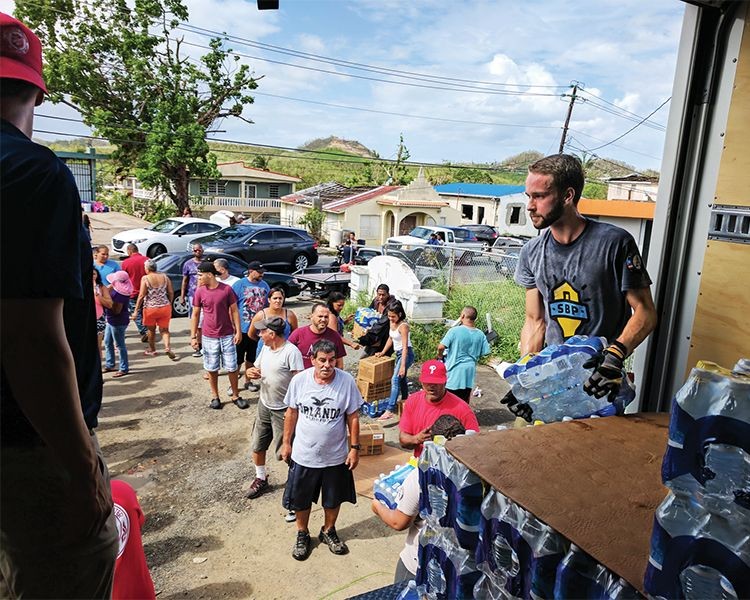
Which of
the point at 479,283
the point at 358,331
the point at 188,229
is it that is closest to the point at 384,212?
the point at 188,229

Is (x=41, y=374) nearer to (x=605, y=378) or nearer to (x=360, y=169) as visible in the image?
(x=605, y=378)

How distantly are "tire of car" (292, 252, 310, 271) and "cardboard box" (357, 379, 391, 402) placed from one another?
11057mm

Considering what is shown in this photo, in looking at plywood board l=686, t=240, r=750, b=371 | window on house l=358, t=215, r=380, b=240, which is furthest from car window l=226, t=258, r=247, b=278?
window on house l=358, t=215, r=380, b=240

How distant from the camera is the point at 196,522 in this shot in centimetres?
489

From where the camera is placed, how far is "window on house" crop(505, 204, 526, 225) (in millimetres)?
36031

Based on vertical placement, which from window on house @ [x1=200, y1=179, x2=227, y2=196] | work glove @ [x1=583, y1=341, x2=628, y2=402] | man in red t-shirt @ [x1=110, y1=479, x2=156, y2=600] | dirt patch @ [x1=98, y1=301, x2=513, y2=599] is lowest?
dirt patch @ [x1=98, y1=301, x2=513, y2=599]

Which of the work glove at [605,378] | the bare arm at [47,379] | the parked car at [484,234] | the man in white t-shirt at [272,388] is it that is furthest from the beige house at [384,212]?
the bare arm at [47,379]

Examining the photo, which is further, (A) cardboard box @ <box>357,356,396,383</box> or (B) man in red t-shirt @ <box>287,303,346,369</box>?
(A) cardboard box @ <box>357,356,396,383</box>

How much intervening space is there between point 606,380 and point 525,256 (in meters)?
1.22

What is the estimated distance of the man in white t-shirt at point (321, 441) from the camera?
4.44m

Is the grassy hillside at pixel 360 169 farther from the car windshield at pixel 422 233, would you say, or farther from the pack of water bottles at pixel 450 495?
the pack of water bottles at pixel 450 495

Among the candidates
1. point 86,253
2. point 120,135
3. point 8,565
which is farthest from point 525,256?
point 120,135

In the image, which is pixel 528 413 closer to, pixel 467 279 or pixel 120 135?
pixel 467 279

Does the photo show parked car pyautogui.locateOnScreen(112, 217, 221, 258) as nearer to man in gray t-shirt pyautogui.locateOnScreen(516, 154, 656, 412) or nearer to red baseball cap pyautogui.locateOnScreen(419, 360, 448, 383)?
red baseball cap pyautogui.locateOnScreen(419, 360, 448, 383)
